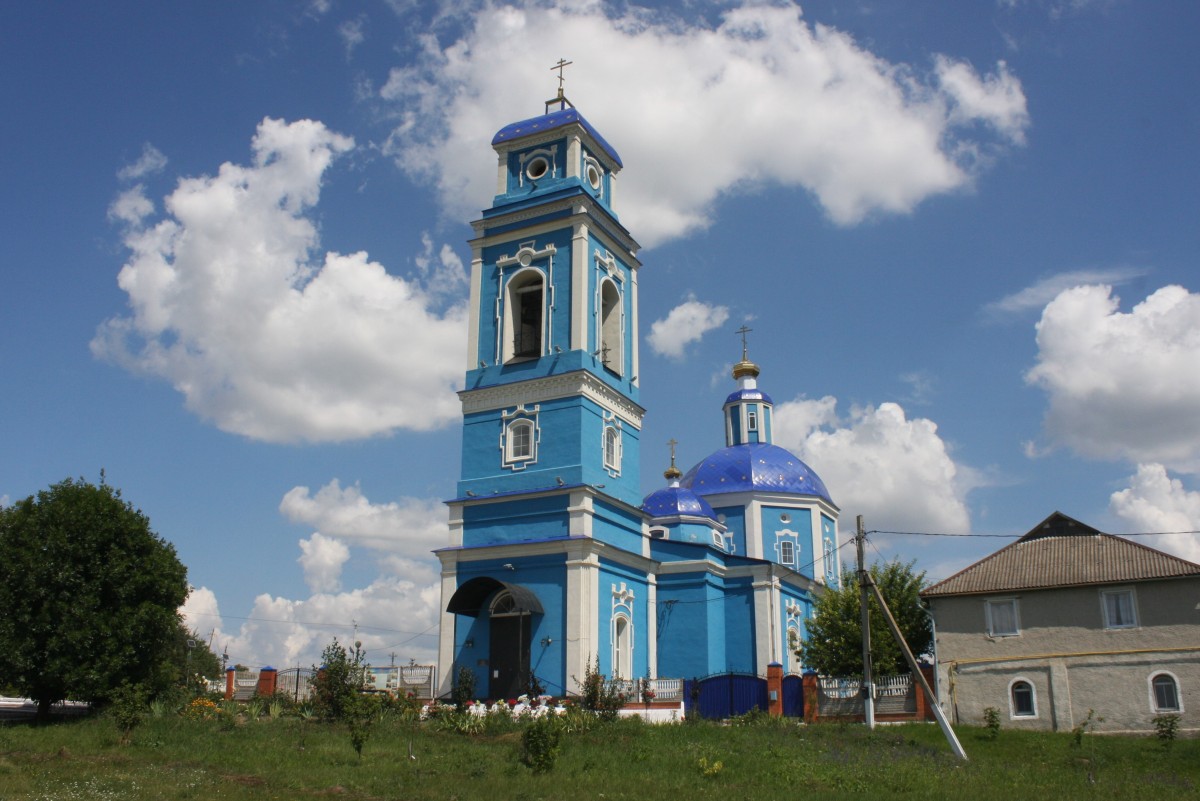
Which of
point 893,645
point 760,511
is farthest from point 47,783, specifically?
point 760,511

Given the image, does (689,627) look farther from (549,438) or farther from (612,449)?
(549,438)

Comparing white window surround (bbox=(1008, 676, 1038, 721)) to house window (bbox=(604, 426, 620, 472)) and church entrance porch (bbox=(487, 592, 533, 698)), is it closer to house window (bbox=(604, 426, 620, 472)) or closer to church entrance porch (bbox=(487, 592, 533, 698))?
church entrance porch (bbox=(487, 592, 533, 698))

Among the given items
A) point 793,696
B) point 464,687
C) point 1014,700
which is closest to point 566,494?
point 464,687

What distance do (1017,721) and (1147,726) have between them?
96.3 inches

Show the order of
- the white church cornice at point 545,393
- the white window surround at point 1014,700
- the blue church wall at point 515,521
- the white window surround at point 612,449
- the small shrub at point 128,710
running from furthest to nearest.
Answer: the white window surround at point 612,449 < the white church cornice at point 545,393 < the blue church wall at point 515,521 < the white window surround at point 1014,700 < the small shrub at point 128,710

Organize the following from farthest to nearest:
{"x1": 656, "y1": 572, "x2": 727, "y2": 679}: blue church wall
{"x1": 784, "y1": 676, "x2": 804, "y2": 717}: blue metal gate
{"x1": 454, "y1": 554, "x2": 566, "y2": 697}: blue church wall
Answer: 1. {"x1": 656, "y1": 572, "x2": 727, "y2": 679}: blue church wall
2. {"x1": 454, "y1": 554, "x2": 566, "y2": 697}: blue church wall
3. {"x1": 784, "y1": 676, "x2": 804, "y2": 717}: blue metal gate

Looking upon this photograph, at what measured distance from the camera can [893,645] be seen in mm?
28219

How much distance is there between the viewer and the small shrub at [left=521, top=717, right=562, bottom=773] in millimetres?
14531

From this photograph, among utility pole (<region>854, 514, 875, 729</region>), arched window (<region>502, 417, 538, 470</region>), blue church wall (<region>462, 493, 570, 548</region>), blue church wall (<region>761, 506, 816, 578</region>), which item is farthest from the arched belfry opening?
blue church wall (<region>761, 506, 816, 578</region>)

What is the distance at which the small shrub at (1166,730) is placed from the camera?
1880 cm

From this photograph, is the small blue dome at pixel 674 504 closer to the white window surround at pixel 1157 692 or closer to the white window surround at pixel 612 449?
the white window surround at pixel 612 449

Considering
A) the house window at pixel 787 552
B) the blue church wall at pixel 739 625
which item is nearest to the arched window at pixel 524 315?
the blue church wall at pixel 739 625

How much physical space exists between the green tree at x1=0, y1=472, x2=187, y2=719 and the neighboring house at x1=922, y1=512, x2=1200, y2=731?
17.0 m

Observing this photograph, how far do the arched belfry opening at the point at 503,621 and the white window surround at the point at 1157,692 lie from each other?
13.3m
